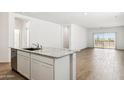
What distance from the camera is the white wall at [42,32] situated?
4.14 m

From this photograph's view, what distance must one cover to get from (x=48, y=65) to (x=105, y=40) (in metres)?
8.97

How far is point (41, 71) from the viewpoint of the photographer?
6.07ft

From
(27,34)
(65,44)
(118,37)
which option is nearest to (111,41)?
(118,37)

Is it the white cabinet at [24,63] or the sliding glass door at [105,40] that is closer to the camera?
the white cabinet at [24,63]

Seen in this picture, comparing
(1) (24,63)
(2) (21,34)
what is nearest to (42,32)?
(2) (21,34)

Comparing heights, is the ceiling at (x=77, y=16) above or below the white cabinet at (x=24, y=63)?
above

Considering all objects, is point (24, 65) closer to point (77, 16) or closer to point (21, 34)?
point (77, 16)

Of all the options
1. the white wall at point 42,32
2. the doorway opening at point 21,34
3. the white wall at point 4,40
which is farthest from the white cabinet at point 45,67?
the doorway opening at point 21,34

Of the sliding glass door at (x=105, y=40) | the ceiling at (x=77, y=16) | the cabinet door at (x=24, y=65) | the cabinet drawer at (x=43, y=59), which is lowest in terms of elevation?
the cabinet door at (x=24, y=65)

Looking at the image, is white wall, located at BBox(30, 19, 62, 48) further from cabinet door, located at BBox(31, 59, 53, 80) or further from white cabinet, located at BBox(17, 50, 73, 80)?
cabinet door, located at BBox(31, 59, 53, 80)

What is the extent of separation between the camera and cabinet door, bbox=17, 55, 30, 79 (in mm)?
2270

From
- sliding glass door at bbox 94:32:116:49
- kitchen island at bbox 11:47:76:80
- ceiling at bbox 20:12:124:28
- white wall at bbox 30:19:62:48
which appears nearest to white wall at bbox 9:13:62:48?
white wall at bbox 30:19:62:48

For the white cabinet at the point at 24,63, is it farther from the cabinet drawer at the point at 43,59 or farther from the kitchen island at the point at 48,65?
the cabinet drawer at the point at 43,59
